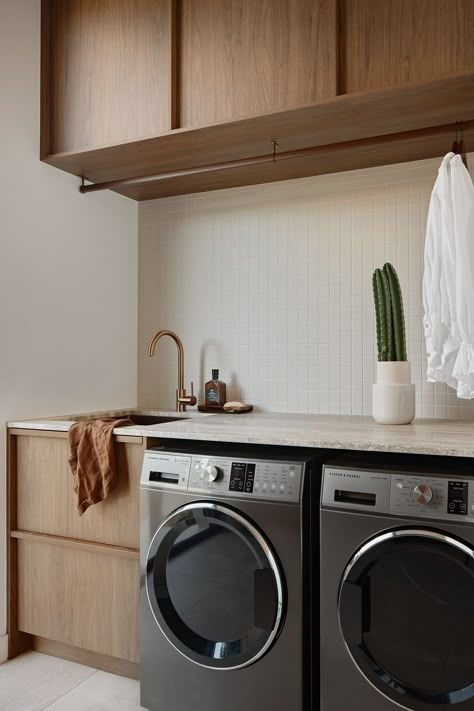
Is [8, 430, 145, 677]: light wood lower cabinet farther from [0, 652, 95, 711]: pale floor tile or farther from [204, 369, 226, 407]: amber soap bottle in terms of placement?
[204, 369, 226, 407]: amber soap bottle

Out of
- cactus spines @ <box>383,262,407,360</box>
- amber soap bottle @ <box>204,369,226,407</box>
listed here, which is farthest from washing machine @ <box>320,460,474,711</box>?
amber soap bottle @ <box>204,369,226,407</box>

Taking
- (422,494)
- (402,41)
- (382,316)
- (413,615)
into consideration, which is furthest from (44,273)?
(413,615)

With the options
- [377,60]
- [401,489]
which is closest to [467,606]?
[401,489]

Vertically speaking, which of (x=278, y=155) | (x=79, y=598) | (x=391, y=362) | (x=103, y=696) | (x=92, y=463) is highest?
(x=278, y=155)

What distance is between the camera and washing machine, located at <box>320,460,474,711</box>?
4.74 feet

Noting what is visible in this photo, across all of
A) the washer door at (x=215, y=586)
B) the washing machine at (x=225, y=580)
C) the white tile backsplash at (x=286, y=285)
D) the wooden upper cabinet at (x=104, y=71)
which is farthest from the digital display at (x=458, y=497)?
the wooden upper cabinet at (x=104, y=71)

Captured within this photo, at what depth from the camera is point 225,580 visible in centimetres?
174

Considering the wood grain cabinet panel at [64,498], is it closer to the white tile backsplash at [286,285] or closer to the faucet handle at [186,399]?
the faucet handle at [186,399]

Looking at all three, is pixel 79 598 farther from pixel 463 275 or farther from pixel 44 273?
pixel 463 275

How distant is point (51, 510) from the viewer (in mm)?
2180

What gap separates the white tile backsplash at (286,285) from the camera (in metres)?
2.44

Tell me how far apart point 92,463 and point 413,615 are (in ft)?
3.79

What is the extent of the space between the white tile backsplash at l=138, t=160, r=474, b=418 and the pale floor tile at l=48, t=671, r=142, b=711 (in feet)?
4.13

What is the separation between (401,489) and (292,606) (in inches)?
18.3
